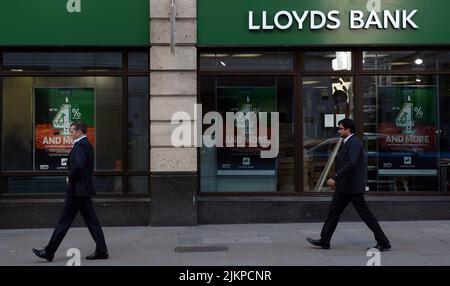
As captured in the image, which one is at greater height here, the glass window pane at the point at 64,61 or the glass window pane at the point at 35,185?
the glass window pane at the point at 64,61

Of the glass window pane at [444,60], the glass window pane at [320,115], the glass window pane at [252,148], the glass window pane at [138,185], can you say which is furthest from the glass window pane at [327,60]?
the glass window pane at [138,185]

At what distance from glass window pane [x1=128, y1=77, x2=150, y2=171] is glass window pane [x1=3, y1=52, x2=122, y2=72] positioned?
52cm

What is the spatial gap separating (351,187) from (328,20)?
3.92 m

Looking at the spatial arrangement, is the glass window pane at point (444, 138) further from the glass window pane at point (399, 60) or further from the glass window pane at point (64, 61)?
the glass window pane at point (64, 61)

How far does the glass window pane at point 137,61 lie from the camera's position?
1244 cm

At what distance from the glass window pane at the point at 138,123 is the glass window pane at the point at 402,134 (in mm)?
4293

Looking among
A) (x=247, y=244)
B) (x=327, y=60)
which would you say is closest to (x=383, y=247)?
(x=247, y=244)

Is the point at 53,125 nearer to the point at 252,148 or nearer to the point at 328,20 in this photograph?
the point at 252,148

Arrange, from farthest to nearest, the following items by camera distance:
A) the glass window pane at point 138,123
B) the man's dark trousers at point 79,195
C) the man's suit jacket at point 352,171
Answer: the glass window pane at point 138,123, the man's suit jacket at point 352,171, the man's dark trousers at point 79,195

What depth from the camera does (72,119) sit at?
12.5 metres

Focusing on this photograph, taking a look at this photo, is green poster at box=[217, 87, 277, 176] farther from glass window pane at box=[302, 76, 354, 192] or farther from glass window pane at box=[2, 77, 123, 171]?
glass window pane at box=[2, 77, 123, 171]

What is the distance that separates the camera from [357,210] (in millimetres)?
9672

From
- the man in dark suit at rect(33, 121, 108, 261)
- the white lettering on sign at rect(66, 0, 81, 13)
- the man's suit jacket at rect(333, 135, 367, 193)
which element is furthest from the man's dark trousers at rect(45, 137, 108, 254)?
the white lettering on sign at rect(66, 0, 81, 13)

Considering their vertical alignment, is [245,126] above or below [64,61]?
below
